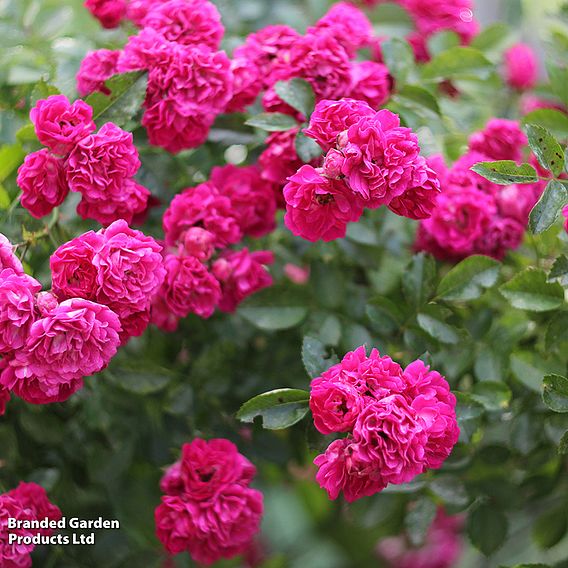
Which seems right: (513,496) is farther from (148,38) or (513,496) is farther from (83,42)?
(83,42)

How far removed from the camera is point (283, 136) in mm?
735

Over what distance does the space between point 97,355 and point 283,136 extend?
27 cm

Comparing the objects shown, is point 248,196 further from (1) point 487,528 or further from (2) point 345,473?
(1) point 487,528

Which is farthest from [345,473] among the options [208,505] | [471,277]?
[471,277]

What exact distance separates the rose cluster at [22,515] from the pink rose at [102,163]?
272mm

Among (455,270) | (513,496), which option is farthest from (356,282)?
(513,496)

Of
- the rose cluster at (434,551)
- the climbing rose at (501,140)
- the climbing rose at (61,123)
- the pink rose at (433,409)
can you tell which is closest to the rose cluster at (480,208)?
the climbing rose at (501,140)

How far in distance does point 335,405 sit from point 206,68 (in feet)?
1.10

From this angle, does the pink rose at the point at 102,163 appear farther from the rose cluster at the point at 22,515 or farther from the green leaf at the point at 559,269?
the green leaf at the point at 559,269

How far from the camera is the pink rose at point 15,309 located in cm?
58

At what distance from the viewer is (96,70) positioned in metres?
0.75

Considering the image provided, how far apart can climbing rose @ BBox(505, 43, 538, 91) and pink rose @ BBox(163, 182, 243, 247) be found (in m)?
0.62

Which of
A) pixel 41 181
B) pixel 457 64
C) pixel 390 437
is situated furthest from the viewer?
pixel 457 64

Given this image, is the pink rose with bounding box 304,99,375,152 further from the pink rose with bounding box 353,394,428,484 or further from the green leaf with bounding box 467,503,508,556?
the green leaf with bounding box 467,503,508,556
